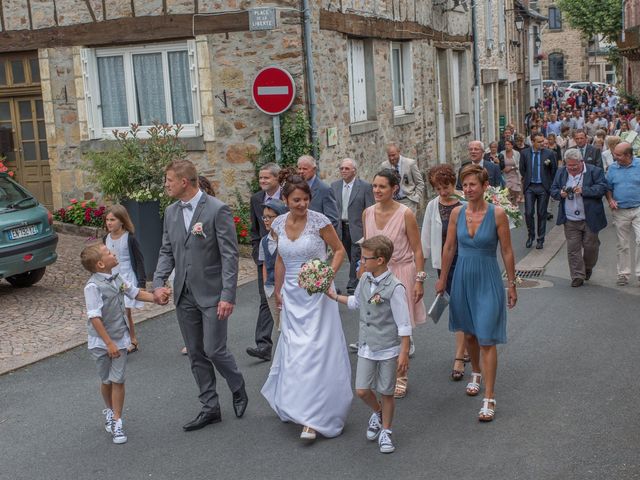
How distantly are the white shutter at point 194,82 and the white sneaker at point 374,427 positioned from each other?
31.0 ft

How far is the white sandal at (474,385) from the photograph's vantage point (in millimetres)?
7461

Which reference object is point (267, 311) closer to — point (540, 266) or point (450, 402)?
point (450, 402)

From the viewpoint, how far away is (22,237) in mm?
11672

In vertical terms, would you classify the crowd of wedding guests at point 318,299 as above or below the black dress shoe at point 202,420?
above

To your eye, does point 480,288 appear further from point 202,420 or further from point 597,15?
point 597,15

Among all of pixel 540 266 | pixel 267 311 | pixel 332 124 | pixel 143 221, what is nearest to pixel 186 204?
pixel 267 311

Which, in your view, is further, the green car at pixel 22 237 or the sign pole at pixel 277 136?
the sign pole at pixel 277 136

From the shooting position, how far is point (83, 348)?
31.4 feet

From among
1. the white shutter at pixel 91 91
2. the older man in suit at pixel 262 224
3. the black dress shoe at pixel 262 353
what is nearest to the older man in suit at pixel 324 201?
the older man in suit at pixel 262 224

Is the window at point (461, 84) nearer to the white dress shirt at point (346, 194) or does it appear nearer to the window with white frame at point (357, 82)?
the window with white frame at point (357, 82)

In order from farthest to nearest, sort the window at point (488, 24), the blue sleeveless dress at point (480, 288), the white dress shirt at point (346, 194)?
the window at point (488, 24)
the white dress shirt at point (346, 194)
the blue sleeveless dress at point (480, 288)

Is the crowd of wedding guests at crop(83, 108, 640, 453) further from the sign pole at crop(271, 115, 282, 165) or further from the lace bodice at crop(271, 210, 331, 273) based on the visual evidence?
the sign pole at crop(271, 115, 282, 165)

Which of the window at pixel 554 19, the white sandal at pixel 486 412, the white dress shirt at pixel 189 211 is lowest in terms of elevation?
the white sandal at pixel 486 412

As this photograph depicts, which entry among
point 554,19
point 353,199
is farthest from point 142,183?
point 554,19
